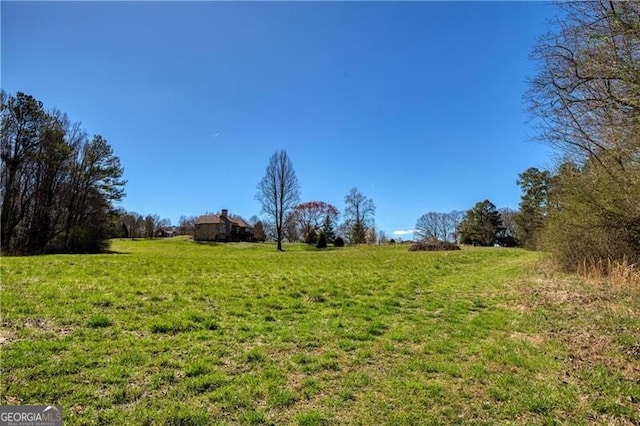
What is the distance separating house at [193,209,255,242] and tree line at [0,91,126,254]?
3057 cm

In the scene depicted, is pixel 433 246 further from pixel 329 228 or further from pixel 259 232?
pixel 259 232

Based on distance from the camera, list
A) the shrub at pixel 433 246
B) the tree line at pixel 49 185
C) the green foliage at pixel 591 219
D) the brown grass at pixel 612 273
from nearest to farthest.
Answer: the brown grass at pixel 612 273
the green foliage at pixel 591 219
the tree line at pixel 49 185
the shrub at pixel 433 246

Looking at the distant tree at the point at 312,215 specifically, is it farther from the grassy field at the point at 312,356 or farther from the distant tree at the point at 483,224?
the grassy field at the point at 312,356

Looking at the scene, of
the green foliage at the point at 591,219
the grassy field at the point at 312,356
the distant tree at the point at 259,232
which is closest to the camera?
the grassy field at the point at 312,356

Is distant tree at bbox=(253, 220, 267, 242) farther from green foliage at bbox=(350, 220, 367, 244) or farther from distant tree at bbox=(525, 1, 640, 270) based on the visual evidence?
distant tree at bbox=(525, 1, 640, 270)

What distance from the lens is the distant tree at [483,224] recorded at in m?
48.8

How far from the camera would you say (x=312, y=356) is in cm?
486

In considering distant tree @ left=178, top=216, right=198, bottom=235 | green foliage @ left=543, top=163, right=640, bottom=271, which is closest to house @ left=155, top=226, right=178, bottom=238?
distant tree @ left=178, top=216, right=198, bottom=235

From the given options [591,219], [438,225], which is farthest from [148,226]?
[591,219]

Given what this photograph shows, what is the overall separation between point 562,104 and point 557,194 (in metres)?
7.58

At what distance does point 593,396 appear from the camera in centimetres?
389

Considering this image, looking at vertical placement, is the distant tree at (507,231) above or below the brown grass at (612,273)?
above

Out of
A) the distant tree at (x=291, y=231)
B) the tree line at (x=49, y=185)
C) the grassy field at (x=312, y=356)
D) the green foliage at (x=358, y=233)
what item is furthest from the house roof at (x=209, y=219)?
the grassy field at (x=312, y=356)

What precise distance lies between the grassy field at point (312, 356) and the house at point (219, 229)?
176 ft
